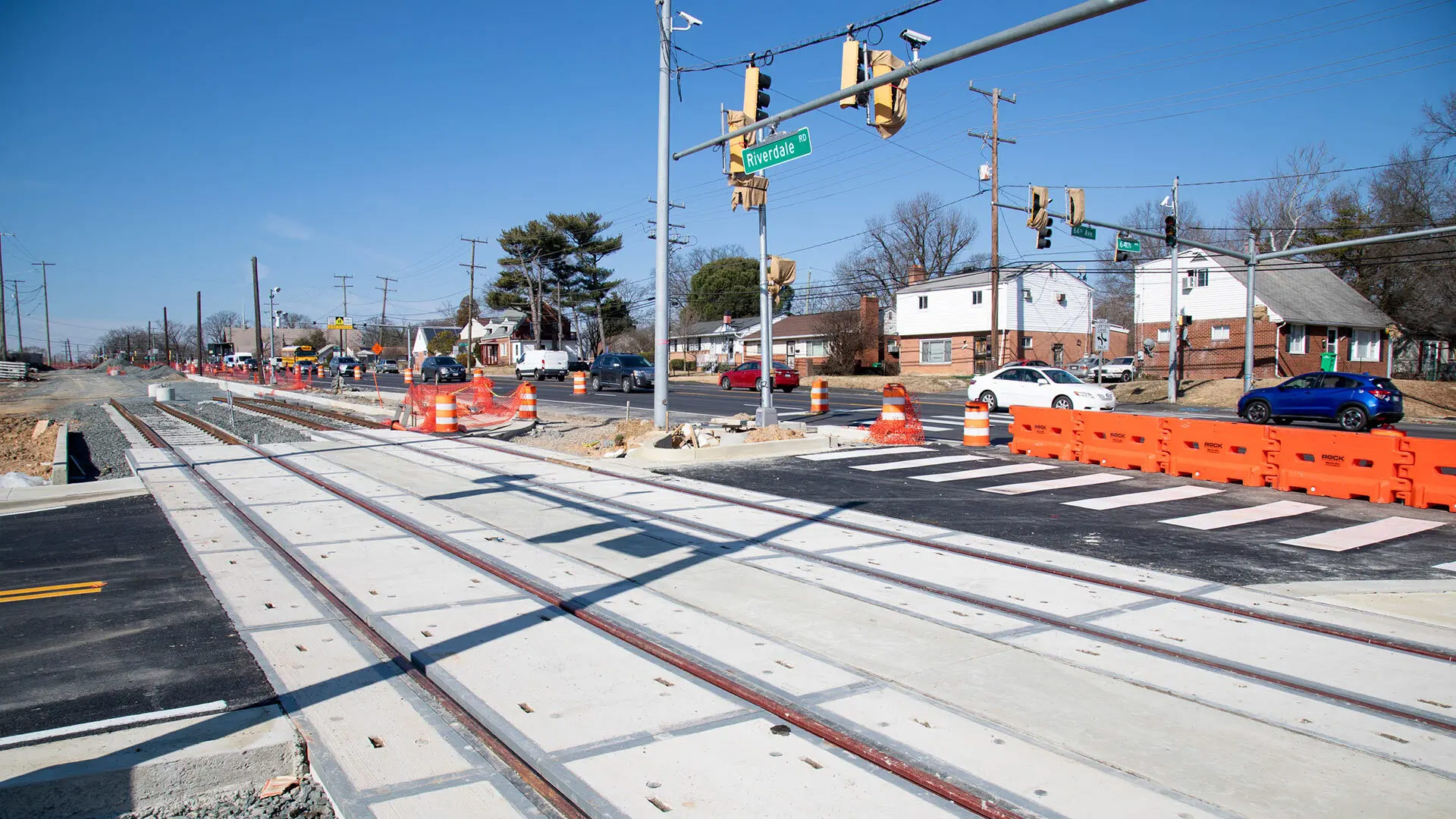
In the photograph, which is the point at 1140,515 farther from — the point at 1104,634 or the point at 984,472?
the point at 1104,634

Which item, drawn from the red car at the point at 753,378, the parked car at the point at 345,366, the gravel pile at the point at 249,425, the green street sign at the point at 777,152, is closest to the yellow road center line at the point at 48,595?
the green street sign at the point at 777,152

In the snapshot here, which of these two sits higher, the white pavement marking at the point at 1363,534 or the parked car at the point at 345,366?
the parked car at the point at 345,366

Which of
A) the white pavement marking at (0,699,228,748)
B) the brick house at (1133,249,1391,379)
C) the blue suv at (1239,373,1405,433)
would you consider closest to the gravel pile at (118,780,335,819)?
the white pavement marking at (0,699,228,748)

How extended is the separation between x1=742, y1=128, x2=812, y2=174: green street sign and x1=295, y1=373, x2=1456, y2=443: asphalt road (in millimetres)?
7373

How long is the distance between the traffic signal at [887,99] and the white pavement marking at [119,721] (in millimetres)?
10001

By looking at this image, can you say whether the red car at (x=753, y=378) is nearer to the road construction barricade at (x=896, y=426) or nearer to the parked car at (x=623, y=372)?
the parked car at (x=623, y=372)

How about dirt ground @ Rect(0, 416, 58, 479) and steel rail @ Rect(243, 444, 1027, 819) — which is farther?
dirt ground @ Rect(0, 416, 58, 479)

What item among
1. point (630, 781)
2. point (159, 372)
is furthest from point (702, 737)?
point (159, 372)

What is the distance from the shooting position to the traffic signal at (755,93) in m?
14.1

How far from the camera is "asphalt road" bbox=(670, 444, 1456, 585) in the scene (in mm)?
8062

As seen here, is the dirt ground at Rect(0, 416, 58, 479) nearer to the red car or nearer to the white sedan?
the white sedan

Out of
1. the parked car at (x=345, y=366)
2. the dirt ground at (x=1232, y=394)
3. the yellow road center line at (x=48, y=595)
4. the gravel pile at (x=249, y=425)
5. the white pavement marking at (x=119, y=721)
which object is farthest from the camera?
the parked car at (x=345, y=366)

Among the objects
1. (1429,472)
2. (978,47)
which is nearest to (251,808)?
(978,47)

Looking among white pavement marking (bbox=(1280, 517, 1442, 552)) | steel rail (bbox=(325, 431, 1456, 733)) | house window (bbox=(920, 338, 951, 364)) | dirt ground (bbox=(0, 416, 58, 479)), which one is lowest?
dirt ground (bbox=(0, 416, 58, 479))
